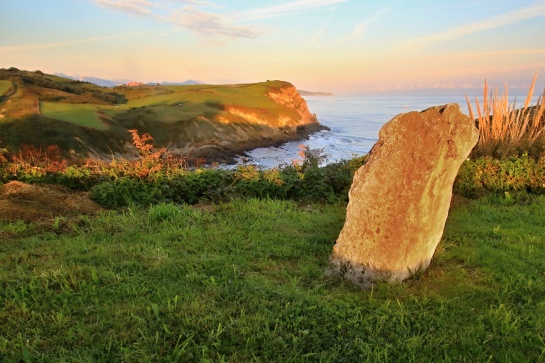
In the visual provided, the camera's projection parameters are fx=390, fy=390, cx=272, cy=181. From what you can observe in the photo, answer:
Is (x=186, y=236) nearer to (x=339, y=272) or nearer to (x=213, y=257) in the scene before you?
(x=213, y=257)

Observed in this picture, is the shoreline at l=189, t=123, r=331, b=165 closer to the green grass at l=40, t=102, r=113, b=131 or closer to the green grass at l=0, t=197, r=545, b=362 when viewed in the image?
the green grass at l=40, t=102, r=113, b=131

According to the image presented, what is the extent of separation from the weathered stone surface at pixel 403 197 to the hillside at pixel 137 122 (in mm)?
20095

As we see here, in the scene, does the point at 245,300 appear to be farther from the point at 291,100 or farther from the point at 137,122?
the point at 291,100

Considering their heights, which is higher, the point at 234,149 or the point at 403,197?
the point at 403,197

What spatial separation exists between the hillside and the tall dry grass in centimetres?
1847

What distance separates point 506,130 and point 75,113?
3373cm

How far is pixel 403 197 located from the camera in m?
4.35

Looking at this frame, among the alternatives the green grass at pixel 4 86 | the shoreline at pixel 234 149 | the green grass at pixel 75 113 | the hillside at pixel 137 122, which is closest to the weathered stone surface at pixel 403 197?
the hillside at pixel 137 122

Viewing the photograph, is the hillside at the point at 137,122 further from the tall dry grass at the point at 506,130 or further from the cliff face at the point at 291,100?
the tall dry grass at the point at 506,130

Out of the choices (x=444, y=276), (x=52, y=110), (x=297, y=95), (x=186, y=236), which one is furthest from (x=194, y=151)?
(x=297, y=95)

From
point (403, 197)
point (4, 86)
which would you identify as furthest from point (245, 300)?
point (4, 86)

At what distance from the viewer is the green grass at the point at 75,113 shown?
104 feet

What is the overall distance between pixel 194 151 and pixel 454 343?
1259 inches

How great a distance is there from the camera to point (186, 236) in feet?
19.2
